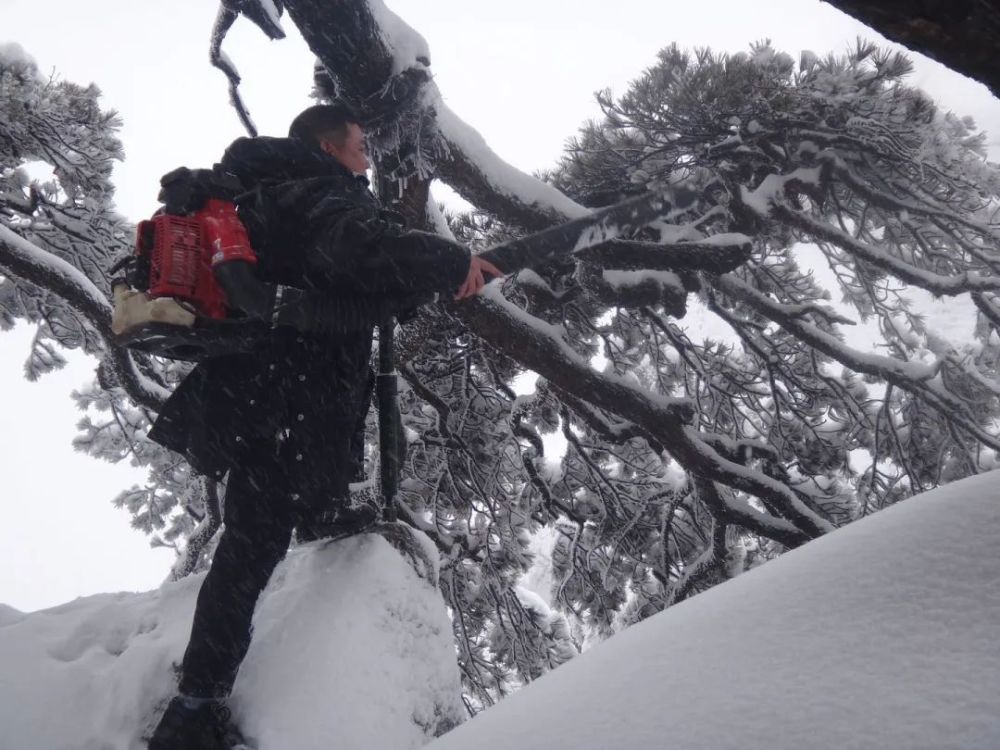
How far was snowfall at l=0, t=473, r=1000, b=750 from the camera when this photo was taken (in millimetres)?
742

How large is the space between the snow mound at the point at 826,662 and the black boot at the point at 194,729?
3.32 ft

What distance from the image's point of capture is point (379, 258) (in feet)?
6.51

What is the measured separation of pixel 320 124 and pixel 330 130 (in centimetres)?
5

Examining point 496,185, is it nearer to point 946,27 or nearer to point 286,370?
point 286,370

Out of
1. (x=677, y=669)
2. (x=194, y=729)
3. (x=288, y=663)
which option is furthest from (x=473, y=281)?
(x=194, y=729)

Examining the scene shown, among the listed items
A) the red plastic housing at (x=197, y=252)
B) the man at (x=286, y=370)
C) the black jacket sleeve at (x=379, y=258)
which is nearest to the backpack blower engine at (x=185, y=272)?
the red plastic housing at (x=197, y=252)

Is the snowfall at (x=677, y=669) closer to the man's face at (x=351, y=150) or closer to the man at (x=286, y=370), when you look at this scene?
the man at (x=286, y=370)

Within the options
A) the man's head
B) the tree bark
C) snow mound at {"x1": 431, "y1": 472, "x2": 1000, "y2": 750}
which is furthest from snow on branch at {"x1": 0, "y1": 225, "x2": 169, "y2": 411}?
the tree bark

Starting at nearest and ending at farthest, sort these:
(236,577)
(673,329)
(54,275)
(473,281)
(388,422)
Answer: (236,577), (473,281), (388,422), (54,275), (673,329)

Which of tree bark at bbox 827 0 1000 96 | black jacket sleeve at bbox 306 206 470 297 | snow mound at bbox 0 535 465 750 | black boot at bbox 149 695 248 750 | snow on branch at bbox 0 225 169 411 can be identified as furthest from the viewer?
snow on branch at bbox 0 225 169 411

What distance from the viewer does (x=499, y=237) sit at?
4609mm

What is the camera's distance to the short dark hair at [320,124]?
2289 millimetres

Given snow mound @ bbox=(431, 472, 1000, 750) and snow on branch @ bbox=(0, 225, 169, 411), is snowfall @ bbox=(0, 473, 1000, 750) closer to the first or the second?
snow mound @ bbox=(431, 472, 1000, 750)

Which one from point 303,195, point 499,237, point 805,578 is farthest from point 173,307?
point 499,237
